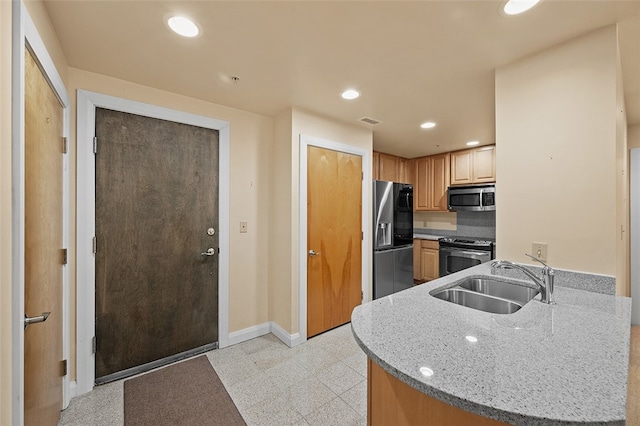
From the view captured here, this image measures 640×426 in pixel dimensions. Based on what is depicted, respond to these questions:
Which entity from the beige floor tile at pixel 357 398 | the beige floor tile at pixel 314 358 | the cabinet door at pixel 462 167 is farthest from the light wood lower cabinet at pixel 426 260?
the beige floor tile at pixel 357 398

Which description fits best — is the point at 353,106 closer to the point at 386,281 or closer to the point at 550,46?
the point at 550,46

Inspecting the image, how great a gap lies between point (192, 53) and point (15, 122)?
3.43 ft

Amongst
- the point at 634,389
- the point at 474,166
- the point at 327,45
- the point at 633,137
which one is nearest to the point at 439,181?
the point at 474,166

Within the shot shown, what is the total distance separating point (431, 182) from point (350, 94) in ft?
9.55

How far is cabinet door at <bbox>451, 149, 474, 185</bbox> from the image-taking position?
4160mm

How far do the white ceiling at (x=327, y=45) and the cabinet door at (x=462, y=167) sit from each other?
1.79 m

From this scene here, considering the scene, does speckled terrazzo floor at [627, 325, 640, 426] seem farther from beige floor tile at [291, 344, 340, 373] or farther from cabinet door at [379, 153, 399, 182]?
cabinet door at [379, 153, 399, 182]

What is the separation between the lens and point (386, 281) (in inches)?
140

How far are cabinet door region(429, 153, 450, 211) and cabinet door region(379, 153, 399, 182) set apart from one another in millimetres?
622

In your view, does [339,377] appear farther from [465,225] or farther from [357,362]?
[465,225]

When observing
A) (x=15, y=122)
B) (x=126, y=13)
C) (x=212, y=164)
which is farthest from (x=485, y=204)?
(x=15, y=122)

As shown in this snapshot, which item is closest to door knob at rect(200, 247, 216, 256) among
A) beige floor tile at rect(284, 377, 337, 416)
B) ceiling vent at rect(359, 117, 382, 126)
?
beige floor tile at rect(284, 377, 337, 416)

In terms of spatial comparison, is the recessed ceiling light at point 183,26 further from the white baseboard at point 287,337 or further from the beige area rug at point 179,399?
the white baseboard at point 287,337

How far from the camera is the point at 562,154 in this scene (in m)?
1.54
